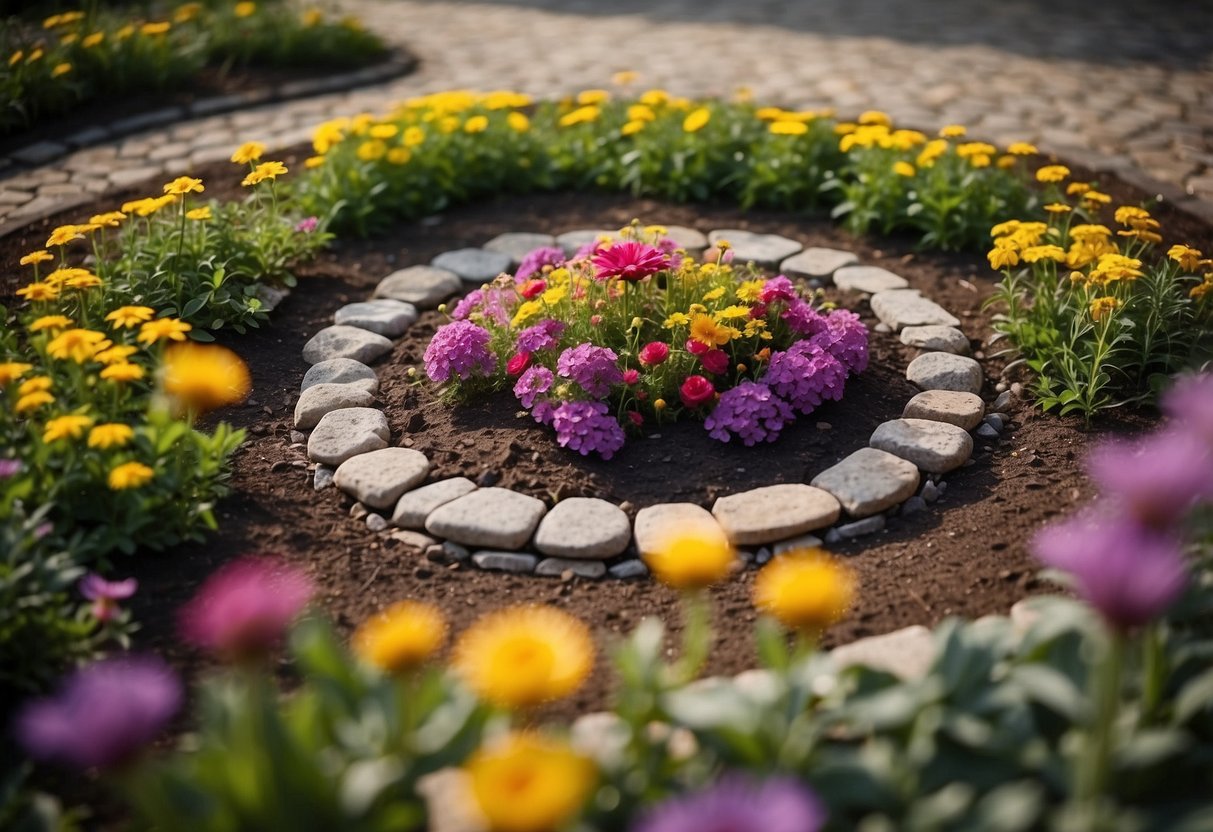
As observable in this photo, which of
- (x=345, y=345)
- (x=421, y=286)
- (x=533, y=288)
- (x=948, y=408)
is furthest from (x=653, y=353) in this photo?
(x=421, y=286)

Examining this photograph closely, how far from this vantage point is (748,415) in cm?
319

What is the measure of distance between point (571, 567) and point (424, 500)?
48 centimetres

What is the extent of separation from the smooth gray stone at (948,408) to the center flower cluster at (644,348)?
0.22m

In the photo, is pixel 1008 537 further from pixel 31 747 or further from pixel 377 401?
pixel 31 747

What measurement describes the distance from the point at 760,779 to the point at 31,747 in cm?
149

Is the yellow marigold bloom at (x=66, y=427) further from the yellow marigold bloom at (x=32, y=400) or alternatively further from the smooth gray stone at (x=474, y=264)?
the smooth gray stone at (x=474, y=264)

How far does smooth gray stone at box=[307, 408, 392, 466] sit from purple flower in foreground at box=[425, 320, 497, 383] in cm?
24

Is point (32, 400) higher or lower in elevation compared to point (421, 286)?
higher

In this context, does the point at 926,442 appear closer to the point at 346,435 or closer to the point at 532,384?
the point at 532,384

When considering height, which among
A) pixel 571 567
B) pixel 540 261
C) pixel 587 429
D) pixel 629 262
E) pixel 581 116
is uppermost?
pixel 581 116

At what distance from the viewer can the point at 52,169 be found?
208 inches

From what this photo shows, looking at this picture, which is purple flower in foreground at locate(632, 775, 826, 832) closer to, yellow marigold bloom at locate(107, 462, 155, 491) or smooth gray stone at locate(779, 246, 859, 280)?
yellow marigold bloom at locate(107, 462, 155, 491)

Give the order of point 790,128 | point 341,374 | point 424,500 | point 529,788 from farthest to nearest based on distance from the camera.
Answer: point 790,128 → point 341,374 → point 424,500 → point 529,788

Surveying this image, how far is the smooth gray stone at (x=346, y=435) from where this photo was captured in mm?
3223
